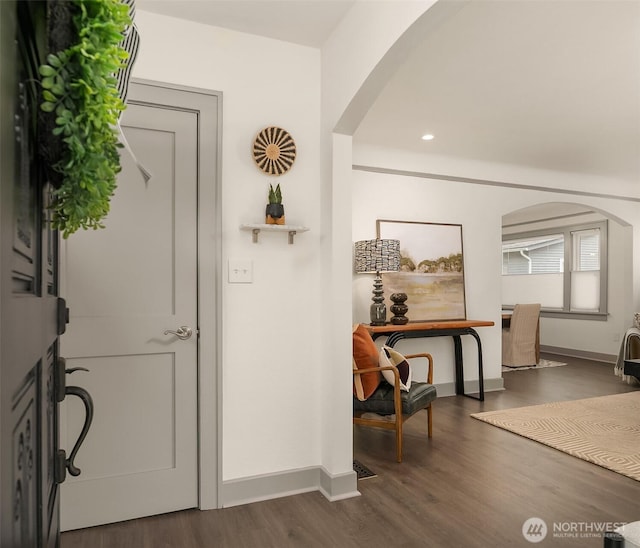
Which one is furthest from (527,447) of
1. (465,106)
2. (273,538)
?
(465,106)

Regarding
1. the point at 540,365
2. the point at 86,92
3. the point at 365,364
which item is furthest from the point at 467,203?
the point at 86,92

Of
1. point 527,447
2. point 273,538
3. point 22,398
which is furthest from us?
point 527,447

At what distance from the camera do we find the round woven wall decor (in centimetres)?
263

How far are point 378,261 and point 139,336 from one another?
263 centimetres

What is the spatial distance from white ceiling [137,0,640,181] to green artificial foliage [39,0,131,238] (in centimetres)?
207

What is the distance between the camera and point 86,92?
21.6 inches

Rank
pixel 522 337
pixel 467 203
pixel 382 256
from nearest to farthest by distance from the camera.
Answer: pixel 382 256, pixel 467 203, pixel 522 337

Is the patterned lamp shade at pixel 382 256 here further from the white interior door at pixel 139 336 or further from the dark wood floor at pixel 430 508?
the white interior door at pixel 139 336

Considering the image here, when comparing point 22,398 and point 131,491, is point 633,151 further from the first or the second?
point 22,398

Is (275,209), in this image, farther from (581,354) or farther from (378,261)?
(581,354)

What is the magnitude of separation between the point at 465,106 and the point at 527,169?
2304 millimetres

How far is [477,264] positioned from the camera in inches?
214

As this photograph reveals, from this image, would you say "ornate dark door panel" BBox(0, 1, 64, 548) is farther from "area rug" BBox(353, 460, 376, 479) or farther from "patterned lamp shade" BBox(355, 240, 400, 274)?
"patterned lamp shade" BBox(355, 240, 400, 274)

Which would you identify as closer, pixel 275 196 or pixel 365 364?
pixel 275 196
